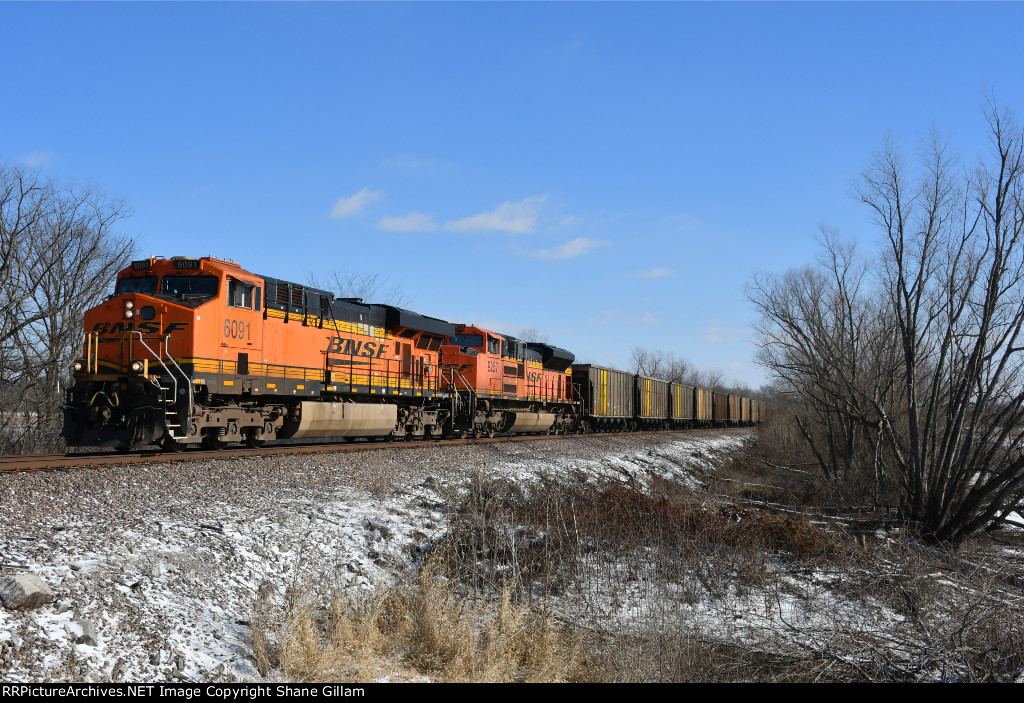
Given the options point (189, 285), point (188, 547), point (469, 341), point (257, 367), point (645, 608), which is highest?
point (189, 285)

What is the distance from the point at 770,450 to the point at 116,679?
99.8 ft

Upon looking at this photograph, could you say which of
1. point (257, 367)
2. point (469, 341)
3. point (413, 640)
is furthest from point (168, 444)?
point (469, 341)

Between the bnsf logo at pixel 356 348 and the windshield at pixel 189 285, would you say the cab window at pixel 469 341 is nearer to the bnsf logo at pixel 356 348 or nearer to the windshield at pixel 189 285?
the bnsf logo at pixel 356 348

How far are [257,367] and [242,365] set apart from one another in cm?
47

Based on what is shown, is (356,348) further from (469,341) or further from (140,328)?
(469,341)

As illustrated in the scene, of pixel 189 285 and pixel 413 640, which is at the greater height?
pixel 189 285

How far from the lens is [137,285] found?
13812 mm

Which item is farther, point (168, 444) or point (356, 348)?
point (356, 348)

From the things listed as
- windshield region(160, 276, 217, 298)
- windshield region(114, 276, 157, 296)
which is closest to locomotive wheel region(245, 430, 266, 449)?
windshield region(160, 276, 217, 298)

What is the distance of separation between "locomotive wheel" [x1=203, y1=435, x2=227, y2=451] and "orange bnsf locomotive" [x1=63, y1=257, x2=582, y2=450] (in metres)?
0.04

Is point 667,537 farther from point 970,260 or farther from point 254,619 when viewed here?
point 970,260

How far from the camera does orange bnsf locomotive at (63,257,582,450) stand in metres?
12.3

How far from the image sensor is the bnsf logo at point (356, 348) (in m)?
16.9
